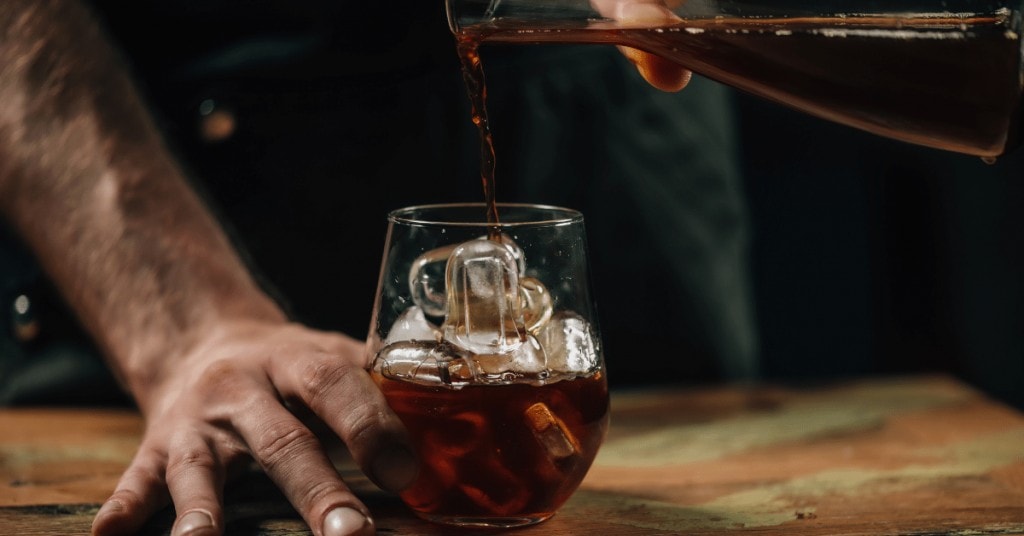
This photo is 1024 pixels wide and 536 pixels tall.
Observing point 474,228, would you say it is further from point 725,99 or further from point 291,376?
point 725,99

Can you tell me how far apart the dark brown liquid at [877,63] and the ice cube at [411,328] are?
0.25 meters

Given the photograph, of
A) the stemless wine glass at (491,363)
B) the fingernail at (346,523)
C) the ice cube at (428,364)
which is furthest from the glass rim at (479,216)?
the fingernail at (346,523)

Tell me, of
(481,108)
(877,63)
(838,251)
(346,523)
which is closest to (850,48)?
(877,63)

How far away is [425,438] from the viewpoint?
93 cm

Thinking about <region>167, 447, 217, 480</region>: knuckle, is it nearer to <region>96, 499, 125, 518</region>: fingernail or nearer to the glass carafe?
<region>96, 499, 125, 518</region>: fingernail

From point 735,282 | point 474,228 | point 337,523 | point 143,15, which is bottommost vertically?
point 735,282

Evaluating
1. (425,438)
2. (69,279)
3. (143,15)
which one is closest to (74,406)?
(69,279)

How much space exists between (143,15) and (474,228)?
824mm

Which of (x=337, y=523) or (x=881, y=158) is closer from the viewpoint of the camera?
(x=337, y=523)

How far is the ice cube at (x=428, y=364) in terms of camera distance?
0.91 metres

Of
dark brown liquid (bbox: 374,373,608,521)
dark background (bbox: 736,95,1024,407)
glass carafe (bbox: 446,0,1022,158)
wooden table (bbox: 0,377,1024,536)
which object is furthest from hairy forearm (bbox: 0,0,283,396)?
dark background (bbox: 736,95,1024,407)

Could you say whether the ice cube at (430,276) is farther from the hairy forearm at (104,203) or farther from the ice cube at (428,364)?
the hairy forearm at (104,203)

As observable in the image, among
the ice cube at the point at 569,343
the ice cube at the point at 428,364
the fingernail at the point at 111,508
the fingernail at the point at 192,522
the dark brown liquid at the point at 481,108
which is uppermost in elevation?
the dark brown liquid at the point at 481,108

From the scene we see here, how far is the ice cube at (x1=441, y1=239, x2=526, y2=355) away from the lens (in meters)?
0.92
